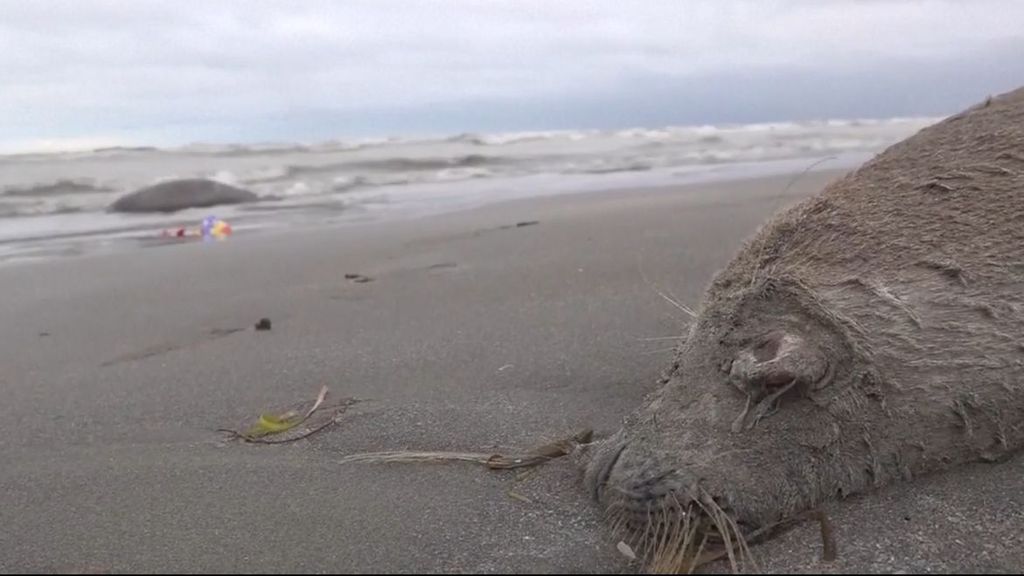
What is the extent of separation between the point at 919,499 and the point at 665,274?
141 inches

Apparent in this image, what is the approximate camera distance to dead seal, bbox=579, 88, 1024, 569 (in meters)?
2.33

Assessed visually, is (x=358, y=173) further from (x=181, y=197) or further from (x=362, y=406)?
(x=362, y=406)

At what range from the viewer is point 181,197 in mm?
13617

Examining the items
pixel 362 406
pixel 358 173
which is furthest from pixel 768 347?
pixel 358 173

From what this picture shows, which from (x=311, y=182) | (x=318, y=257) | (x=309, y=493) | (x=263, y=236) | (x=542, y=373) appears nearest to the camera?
(x=309, y=493)

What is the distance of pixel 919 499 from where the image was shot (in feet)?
8.21

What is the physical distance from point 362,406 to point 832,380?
1885 millimetres

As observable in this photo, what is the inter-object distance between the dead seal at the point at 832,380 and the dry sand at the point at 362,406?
0.12 m

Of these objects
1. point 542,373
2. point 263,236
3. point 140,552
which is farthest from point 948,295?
point 263,236

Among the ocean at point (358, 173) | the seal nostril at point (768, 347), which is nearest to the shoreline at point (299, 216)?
the ocean at point (358, 173)

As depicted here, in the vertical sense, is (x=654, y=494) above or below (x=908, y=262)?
below

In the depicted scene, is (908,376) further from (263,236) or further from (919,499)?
(263,236)

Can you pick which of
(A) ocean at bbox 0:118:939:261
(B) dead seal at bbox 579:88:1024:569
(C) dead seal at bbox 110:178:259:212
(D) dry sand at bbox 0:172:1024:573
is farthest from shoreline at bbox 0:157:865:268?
(B) dead seal at bbox 579:88:1024:569

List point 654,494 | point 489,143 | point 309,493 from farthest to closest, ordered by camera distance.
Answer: point 489,143, point 309,493, point 654,494
